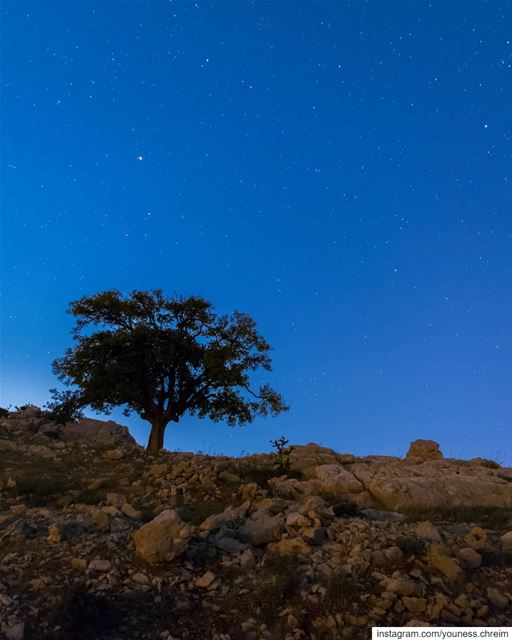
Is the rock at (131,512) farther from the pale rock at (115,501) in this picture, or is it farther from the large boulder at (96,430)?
the large boulder at (96,430)

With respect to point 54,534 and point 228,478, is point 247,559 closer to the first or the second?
point 54,534

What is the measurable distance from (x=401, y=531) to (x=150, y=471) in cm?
1094

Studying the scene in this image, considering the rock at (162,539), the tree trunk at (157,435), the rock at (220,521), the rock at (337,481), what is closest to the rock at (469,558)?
the rock at (220,521)

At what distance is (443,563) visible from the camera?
10.4 metres

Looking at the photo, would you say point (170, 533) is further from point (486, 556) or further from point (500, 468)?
point (500, 468)

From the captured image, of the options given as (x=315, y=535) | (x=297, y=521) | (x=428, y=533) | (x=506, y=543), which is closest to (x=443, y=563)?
(x=428, y=533)

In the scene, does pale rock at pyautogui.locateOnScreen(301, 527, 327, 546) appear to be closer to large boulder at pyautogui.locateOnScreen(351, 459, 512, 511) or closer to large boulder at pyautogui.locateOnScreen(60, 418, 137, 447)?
large boulder at pyautogui.locateOnScreen(351, 459, 512, 511)

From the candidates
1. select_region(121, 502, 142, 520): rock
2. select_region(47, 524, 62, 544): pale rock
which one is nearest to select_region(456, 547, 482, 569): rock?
select_region(121, 502, 142, 520): rock

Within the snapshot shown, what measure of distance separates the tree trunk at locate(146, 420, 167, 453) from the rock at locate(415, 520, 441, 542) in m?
22.7

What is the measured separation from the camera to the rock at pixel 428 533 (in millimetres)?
12070

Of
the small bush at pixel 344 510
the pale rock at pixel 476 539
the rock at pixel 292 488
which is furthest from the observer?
the rock at pixel 292 488

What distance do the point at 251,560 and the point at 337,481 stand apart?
8010 millimetres

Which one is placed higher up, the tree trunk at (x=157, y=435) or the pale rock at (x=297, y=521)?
the tree trunk at (x=157, y=435)

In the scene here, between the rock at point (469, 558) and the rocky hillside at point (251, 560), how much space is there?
0.04 metres
